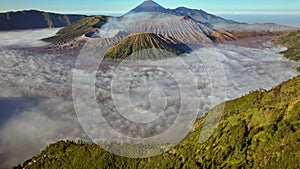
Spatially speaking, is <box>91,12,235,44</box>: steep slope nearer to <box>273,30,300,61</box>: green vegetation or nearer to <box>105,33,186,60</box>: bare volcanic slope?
<box>105,33,186,60</box>: bare volcanic slope

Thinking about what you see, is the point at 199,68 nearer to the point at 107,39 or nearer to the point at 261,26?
the point at 107,39

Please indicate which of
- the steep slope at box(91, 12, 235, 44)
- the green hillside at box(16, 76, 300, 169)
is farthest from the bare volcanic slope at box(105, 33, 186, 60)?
the green hillside at box(16, 76, 300, 169)

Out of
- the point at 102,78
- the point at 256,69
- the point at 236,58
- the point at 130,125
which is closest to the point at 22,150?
the point at 130,125

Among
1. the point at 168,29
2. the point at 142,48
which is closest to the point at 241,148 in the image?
the point at 142,48

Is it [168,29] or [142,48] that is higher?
[168,29]

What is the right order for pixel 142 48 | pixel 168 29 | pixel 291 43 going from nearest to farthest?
pixel 142 48 < pixel 291 43 < pixel 168 29

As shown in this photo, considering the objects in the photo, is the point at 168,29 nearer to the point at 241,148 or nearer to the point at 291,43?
the point at 291,43
